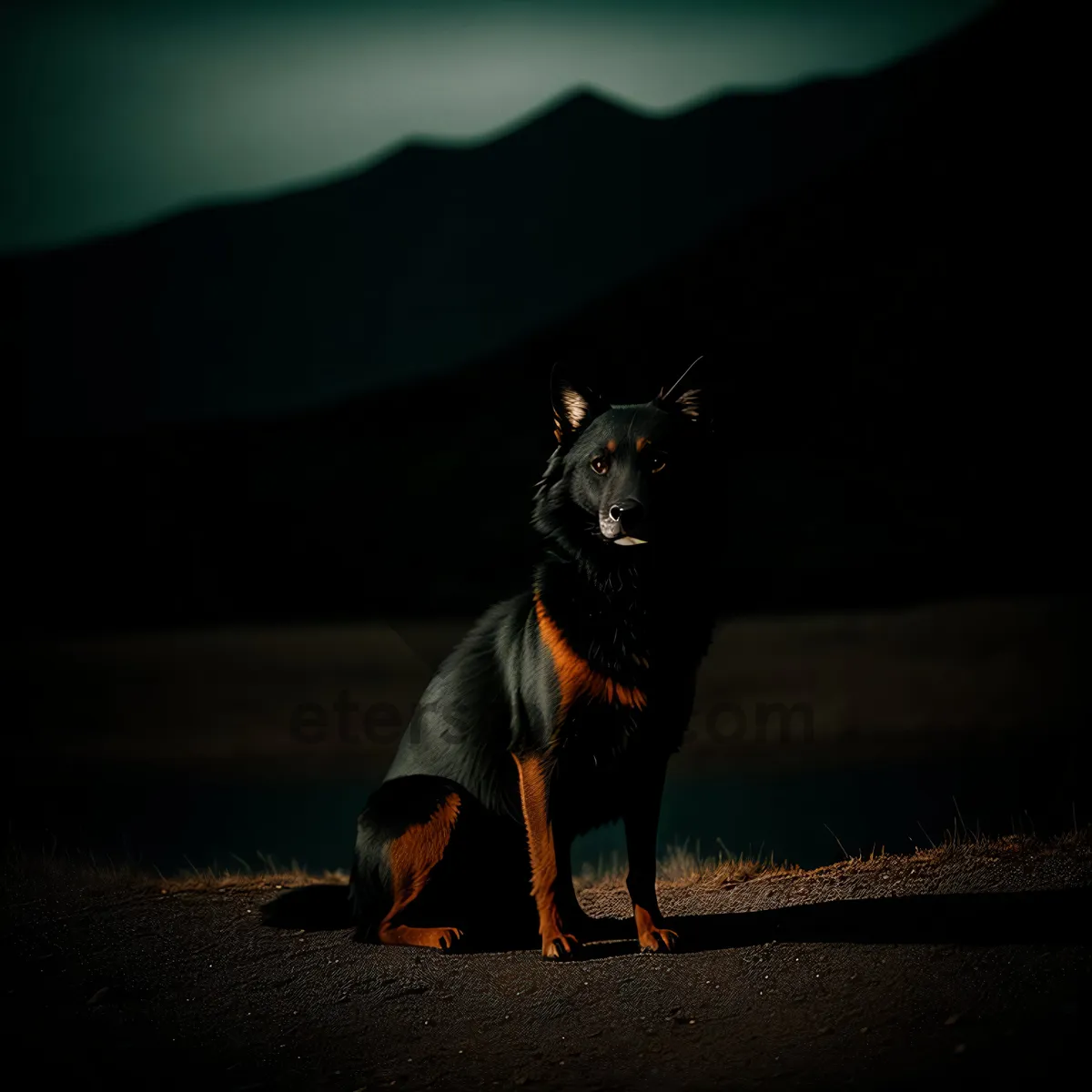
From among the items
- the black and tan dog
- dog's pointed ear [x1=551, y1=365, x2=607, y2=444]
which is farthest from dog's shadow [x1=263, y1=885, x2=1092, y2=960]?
dog's pointed ear [x1=551, y1=365, x2=607, y2=444]

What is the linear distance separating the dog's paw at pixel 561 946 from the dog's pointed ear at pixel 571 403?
2121 mm

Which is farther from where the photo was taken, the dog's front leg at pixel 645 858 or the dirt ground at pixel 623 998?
the dog's front leg at pixel 645 858

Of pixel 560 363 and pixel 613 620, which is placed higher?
pixel 560 363

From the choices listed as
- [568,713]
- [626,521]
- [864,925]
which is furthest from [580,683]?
[864,925]

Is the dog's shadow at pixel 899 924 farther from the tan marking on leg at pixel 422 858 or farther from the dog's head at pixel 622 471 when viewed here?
the dog's head at pixel 622 471

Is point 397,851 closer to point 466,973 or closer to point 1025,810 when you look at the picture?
point 466,973

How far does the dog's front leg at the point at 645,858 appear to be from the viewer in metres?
5.39


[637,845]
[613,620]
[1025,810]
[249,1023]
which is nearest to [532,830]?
[637,845]

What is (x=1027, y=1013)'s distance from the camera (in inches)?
188

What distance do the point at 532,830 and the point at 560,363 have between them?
1.95 meters

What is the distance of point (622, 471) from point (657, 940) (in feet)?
6.74

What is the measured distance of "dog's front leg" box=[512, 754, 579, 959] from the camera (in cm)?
525

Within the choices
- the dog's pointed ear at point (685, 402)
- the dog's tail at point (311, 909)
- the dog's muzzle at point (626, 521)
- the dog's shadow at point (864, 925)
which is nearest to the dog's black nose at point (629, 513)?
the dog's muzzle at point (626, 521)

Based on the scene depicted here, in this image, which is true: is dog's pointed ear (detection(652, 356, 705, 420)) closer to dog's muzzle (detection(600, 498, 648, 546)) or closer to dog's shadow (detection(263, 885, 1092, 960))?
dog's muzzle (detection(600, 498, 648, 546))
